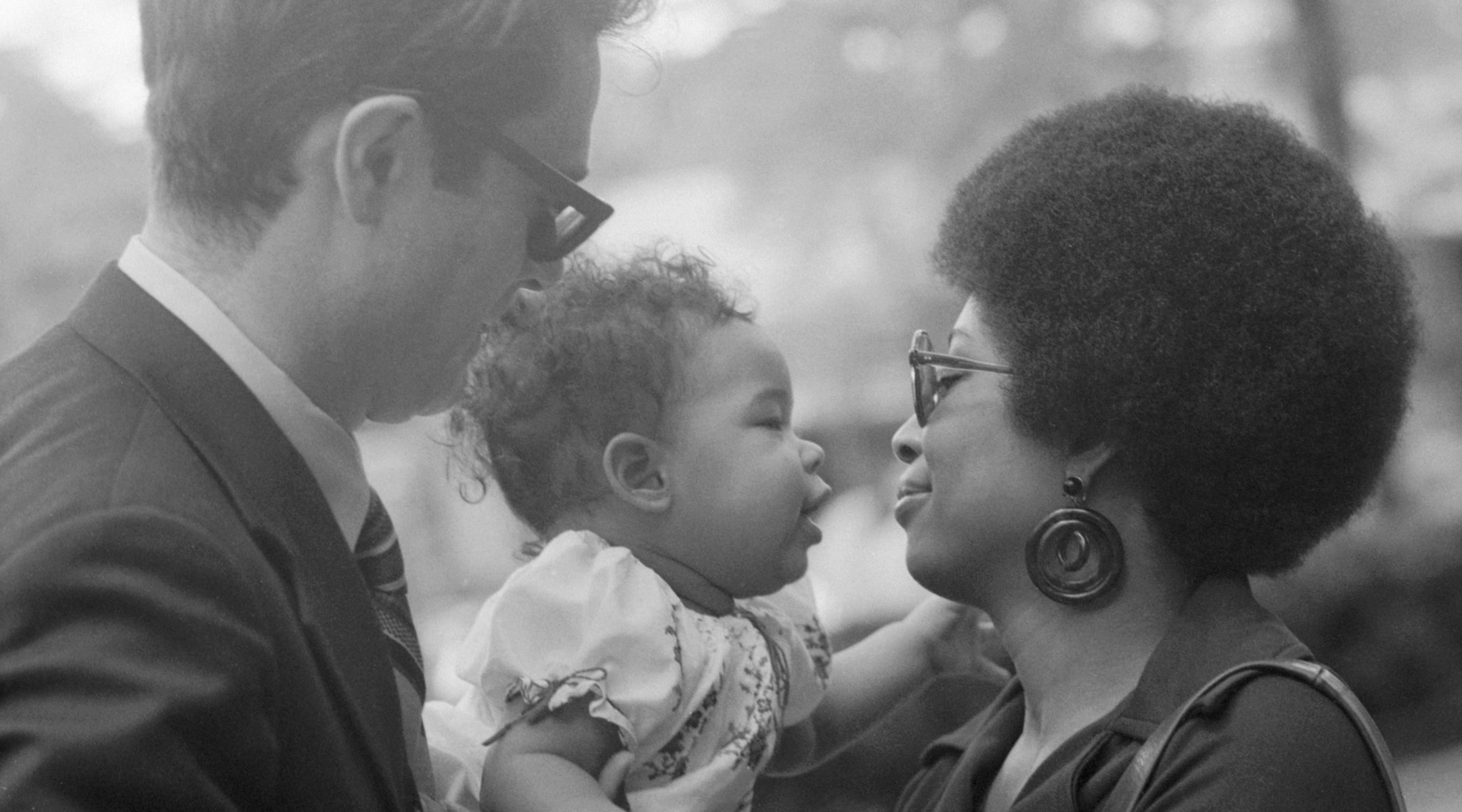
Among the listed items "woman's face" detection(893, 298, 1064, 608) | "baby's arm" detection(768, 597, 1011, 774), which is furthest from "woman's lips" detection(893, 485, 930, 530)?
"baby's arm" detection(768, 597, 1011, 774)

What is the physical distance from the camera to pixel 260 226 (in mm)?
1841


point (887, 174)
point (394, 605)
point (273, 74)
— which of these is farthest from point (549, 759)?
point (887, 174)

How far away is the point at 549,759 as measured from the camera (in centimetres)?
217

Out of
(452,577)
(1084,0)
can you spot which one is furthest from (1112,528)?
(452,577)

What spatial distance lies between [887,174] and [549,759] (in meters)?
7.24

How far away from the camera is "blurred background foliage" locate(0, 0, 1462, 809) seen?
8.01 m

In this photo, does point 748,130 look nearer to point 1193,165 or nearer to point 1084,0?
point 1084,0

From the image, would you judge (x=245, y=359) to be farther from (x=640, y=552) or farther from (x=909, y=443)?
(x=909, y=443)

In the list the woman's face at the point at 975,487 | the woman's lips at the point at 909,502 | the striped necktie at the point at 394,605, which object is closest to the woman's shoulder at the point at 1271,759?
the woman's face at the point at 975,487

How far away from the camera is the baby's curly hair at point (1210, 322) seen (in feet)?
6.79

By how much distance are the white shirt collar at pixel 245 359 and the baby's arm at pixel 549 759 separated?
476mm

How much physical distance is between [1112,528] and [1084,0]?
7.16 metres

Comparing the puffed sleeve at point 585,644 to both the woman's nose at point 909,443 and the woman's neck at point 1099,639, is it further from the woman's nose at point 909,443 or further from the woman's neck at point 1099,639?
the woman's neck at point 1099,639

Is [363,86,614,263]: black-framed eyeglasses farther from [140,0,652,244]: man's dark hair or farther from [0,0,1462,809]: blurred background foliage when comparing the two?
[0,0,1462,809]: blurred background foliage
